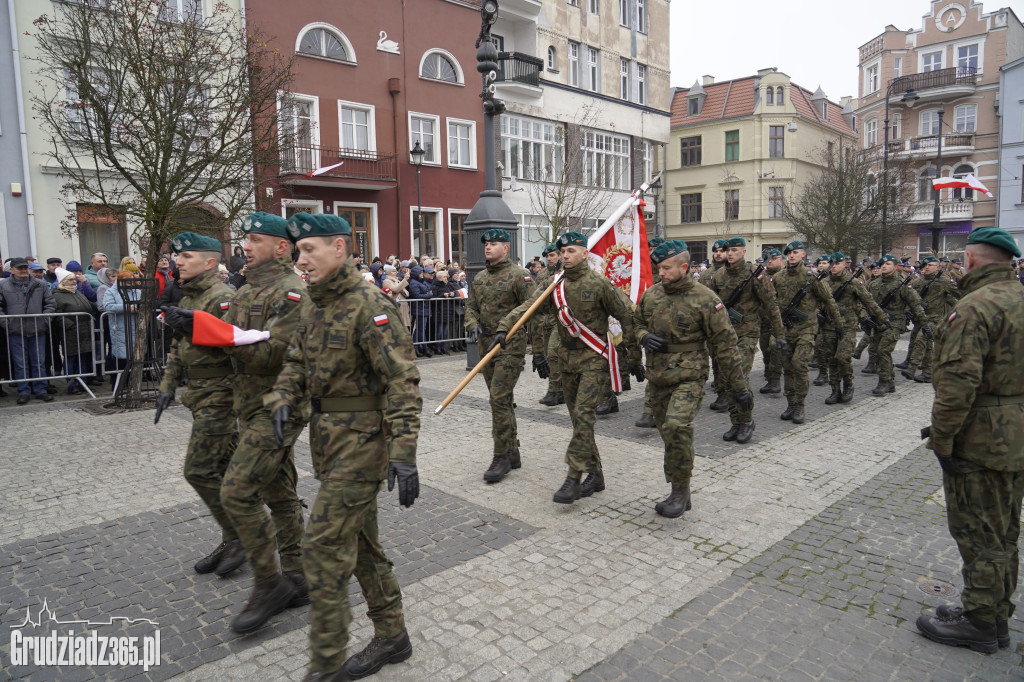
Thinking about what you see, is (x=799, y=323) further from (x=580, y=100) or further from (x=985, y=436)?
(x=580, y=100)

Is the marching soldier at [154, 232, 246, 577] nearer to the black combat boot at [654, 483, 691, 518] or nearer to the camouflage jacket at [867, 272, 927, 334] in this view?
the black combat boot at [654, 483, 691, 518]

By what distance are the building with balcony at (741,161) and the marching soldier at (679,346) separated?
1570 inches

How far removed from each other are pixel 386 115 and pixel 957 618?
77.8 feet

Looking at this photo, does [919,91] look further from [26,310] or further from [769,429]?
[26,310]

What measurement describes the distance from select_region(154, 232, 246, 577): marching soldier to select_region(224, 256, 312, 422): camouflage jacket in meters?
0.32

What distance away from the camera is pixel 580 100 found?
33.2 m

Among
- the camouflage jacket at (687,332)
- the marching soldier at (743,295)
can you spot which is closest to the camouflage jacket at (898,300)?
the marching soldier at (743,295)

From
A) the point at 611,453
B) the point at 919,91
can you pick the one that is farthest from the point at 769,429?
the point at 919,91

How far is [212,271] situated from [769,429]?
681cm

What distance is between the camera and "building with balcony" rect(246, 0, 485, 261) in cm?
2198

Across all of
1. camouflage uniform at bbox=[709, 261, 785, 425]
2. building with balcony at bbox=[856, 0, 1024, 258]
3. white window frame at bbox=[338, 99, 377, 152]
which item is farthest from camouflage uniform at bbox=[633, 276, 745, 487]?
building with balcony at bbox=[856, 0, 1024, 258]

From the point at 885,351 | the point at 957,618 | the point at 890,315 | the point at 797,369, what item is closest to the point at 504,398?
the point at 957,618

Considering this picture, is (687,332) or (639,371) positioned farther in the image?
(639,371)

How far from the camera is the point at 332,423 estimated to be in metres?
3.33
